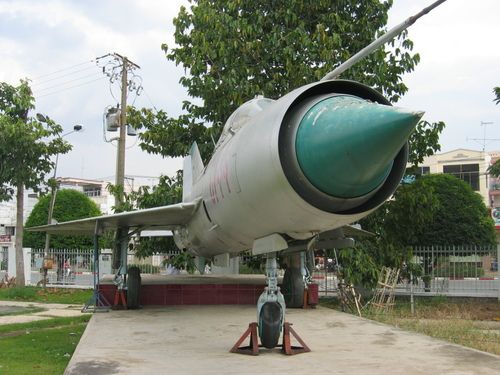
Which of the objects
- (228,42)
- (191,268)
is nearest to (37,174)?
(191,268)

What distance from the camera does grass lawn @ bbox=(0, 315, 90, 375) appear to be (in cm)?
700

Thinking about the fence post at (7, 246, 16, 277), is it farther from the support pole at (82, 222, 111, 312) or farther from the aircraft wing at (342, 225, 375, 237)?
the aircraft wing at (342, 225, 375, 237)

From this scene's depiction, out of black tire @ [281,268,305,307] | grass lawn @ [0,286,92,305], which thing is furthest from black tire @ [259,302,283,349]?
grass lawn @ [0,286,92,305]

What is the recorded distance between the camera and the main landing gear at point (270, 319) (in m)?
5.44

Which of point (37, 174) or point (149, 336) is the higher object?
Result: point (37, 174)

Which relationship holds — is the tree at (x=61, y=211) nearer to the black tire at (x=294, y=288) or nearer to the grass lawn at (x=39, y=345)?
the grass lawn at (x=39, y=345)

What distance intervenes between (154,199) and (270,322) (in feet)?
31.3

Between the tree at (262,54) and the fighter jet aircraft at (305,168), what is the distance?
7.58m

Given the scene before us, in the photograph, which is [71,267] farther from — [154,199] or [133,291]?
[133,291]

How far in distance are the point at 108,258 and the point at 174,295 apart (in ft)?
44.8

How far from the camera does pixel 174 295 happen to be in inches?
425

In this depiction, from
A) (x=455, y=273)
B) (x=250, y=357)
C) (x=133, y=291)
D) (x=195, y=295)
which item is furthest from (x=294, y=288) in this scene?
(x=455, y=273)

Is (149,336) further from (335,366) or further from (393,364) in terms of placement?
(393,364)

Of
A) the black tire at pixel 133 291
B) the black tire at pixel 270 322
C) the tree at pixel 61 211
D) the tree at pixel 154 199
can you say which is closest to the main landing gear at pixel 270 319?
the black tire at pixel 270 322
